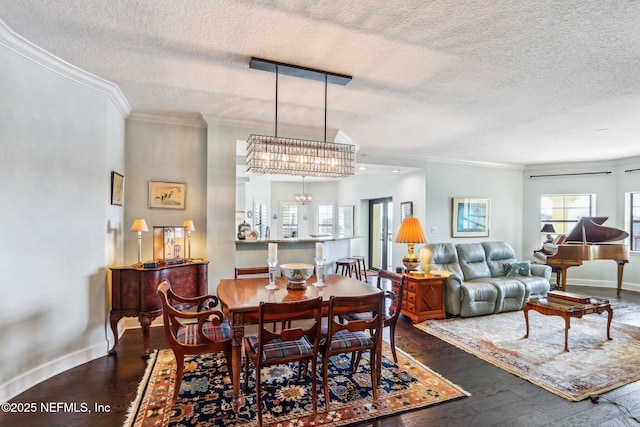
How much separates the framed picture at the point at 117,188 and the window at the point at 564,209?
8191 millimetres

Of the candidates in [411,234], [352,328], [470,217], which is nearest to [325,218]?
[470,217]

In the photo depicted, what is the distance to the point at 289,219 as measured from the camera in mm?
9992

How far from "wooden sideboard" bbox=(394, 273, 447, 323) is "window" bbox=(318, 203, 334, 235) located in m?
5.51

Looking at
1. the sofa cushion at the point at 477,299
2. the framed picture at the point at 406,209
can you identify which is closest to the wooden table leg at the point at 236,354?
the sofa cushion at the point at 477,299

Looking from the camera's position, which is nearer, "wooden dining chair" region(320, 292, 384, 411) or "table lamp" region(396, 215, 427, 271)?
"wooden dining chair" region(320, 292, 384, 411)

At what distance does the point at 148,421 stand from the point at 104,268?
1.74 metres

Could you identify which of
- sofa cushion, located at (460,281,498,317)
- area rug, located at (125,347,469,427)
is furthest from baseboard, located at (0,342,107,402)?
sofa cushion, located at (460,281,498,317)

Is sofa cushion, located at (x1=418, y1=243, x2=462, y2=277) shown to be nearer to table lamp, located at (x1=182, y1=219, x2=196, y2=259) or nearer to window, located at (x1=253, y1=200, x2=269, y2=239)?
table lamp, located at (x1=182, y1=219, x2=196, y2=259)

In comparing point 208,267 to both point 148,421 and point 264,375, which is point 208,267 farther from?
point 148,421

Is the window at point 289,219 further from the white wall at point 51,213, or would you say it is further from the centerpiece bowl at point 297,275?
the centerpiece bowl at point 297,275

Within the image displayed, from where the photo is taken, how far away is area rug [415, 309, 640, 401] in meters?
2.72

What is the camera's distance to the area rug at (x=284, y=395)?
217 centimetres

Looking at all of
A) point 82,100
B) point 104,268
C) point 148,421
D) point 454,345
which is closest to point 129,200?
point 104,268

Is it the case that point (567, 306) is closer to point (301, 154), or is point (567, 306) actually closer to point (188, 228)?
point (301, 154)
